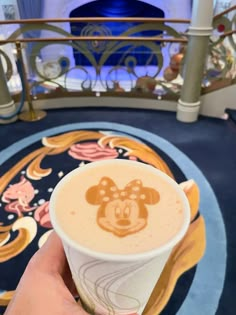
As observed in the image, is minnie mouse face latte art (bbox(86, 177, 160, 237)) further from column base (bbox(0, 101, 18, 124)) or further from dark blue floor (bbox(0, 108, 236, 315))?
column base (bbox(0, 101, 18, 124))

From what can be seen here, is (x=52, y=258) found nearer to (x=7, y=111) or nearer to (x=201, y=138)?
(x=201, y=138)

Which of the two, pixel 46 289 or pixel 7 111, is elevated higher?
pixel 46 289

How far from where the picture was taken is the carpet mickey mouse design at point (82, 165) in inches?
58.6

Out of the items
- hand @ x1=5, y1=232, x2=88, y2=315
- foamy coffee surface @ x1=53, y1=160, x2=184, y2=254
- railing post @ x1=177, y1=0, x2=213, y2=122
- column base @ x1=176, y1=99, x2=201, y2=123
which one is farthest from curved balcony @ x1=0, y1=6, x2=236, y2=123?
hand @ x1=5, y1=232, x2=88, y2=315

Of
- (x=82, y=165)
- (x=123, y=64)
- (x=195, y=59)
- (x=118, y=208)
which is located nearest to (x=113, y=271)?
(x=118, y=208)

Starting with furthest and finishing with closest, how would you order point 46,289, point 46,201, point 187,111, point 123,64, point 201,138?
point 123,64 → point 187,111 → point 201,138 → point 46,201 → point 46,289

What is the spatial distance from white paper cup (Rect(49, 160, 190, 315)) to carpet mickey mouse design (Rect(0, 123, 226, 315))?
34.4 inches

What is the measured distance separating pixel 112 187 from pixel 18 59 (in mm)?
3127

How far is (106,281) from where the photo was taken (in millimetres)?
554

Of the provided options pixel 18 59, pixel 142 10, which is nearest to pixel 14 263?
pixel 18 59

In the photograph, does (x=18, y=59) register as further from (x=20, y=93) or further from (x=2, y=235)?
(x=2, y=235)

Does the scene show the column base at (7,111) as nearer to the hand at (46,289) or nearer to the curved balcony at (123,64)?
the curved balcony at (123,64)

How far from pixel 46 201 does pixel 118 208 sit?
1651mm

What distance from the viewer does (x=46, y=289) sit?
25.0 inches
